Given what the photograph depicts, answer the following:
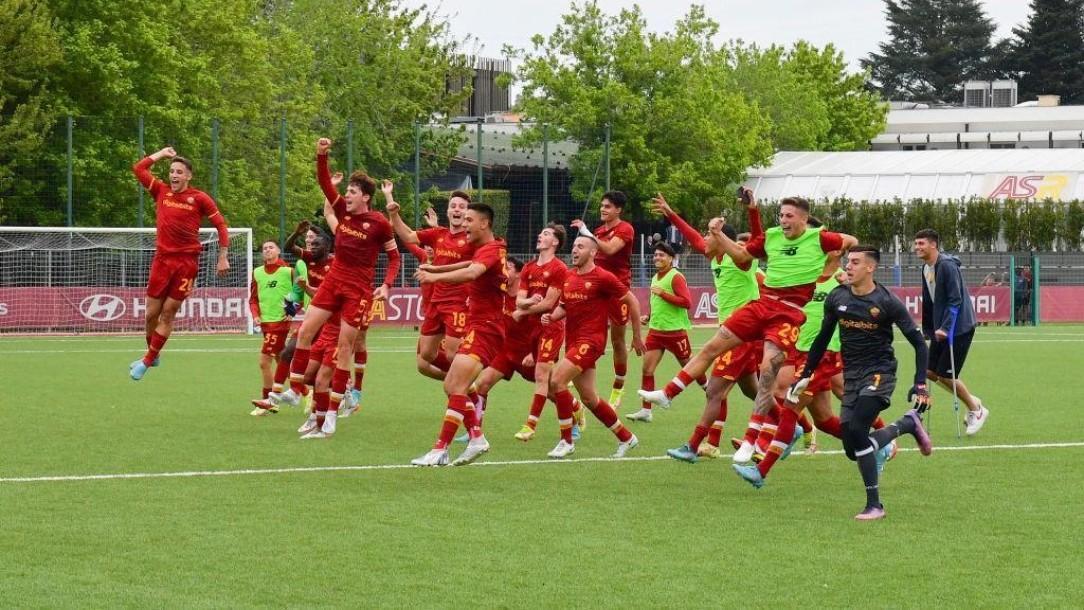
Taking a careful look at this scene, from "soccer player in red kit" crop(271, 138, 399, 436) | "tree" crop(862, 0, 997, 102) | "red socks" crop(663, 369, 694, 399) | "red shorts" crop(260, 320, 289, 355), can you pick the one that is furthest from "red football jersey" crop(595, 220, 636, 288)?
"tree" crop(862, 0, 997, 102)

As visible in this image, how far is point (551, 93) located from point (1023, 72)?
74821 millimetres

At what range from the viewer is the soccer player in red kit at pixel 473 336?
13.0 metres

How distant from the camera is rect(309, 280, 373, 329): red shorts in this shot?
15336 millimetres

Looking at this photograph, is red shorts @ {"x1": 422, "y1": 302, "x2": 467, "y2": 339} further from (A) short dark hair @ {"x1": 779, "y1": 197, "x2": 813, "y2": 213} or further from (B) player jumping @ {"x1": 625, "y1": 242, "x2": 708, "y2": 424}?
(A) short dark hair @ {"x1": 779, "y1": 197, "x2": 813, "y2": 213}

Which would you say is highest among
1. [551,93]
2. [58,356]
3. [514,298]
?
[551,93]

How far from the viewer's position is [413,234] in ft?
52.7

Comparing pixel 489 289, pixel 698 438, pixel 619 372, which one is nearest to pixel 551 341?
pixel 489 289

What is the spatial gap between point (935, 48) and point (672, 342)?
120144mm

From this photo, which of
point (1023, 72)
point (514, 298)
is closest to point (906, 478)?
point (514, 298)

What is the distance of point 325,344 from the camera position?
1656 cm

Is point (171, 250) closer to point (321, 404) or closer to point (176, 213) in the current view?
point (176, 213)

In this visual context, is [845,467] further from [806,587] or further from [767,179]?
[767,179]

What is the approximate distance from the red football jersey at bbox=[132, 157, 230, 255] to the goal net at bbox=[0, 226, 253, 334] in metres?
18.7

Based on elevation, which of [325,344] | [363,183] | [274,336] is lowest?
[274,336]
